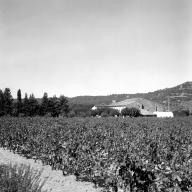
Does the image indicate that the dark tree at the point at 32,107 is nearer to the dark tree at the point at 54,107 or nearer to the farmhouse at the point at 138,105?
the dark tree at the point at 54,107

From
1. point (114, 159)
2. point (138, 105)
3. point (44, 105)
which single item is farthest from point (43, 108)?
point (114, 159)

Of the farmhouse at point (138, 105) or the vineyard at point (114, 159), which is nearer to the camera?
the vineyard at point (114, 159)

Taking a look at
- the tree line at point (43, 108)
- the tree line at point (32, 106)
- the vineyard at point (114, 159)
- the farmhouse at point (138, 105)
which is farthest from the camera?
the farmhouse at point (138, 105)

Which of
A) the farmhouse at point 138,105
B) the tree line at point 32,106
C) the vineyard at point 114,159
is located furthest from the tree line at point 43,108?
the vineyard at point 114,159

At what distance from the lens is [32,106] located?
73.4m

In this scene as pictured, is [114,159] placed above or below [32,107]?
below

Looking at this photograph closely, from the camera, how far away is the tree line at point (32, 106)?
73062mm

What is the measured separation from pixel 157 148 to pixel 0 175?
9060 mm

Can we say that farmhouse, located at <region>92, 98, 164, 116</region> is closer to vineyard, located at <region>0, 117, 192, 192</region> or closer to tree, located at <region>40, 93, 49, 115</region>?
tree, located at <region>40, 93, 49, 115</region>

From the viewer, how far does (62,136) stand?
12.9 metres

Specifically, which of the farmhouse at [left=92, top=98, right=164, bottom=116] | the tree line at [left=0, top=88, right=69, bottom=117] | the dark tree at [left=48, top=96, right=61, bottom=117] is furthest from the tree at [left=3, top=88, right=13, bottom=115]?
the farmhouse at [left=92, top=98, right=164, bottom=116]

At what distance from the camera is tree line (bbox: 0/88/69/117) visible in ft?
240

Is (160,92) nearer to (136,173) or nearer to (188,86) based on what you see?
(188,86)

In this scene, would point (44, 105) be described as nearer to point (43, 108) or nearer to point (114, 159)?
point (43, 108)
